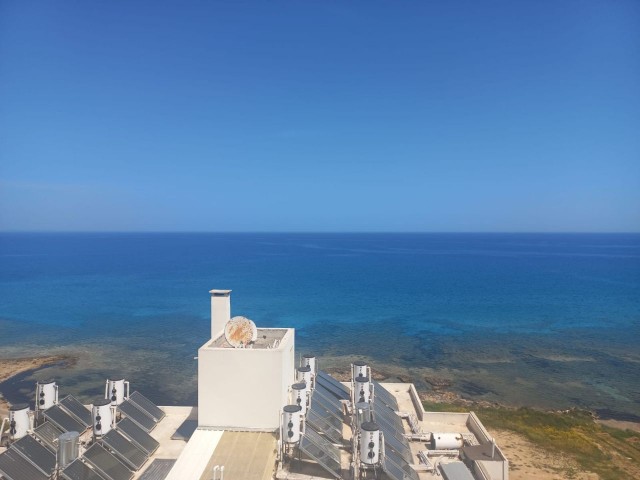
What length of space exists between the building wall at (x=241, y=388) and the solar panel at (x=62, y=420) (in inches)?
226

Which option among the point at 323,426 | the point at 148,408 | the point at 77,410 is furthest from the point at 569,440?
the point at 77,410

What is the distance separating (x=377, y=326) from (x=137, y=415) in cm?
4167

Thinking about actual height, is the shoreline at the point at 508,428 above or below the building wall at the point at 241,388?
below

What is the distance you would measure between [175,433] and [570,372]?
122 ft

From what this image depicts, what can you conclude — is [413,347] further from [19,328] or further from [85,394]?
[19,328]

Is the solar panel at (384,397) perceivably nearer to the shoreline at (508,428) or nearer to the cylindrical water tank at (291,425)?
the cylindrical water tank at (291,425)

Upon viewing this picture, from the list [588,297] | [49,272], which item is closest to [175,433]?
[588,297]

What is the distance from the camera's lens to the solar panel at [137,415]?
17.5m

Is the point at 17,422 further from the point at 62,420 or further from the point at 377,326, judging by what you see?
the point at 377,326

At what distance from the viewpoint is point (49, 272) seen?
11419 cm

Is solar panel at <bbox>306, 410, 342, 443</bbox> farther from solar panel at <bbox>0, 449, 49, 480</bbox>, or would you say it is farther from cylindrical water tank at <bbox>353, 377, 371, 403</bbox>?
solar panel at <bbox>0, 449, 49, 480</bbox>

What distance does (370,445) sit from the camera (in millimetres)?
13281

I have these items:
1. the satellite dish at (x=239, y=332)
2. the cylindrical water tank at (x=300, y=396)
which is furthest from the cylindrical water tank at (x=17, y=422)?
the cylindrical water tank at (x=300, y=396)

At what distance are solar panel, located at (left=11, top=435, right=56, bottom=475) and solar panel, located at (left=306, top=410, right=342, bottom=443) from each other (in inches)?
335
